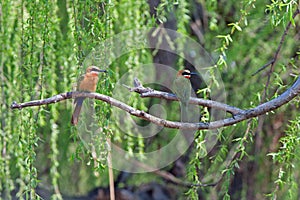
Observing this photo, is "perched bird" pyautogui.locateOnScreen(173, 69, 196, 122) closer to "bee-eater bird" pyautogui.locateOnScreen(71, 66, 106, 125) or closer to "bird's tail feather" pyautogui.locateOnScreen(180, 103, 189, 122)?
"bird's tail feather" pyautogui.locateOnScreen(180, 103, 189, 122)

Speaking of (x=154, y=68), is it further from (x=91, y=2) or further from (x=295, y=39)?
(x=91, y=2)

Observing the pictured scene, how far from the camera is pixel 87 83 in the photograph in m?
2.37

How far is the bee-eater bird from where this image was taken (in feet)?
7.60

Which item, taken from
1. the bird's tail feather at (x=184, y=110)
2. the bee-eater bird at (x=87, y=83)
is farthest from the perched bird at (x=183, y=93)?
the bee-eater bird at (x=87, y=83)

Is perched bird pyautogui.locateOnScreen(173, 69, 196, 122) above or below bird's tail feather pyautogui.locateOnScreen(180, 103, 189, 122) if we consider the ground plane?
above

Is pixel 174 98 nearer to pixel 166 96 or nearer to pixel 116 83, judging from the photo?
pixel 166 96

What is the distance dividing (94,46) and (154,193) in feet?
7.94

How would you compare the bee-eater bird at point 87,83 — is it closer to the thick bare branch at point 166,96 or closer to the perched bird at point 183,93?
the thick bare branch at point 166,96

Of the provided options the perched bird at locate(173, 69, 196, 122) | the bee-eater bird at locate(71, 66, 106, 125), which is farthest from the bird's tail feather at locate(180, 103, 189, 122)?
the bee-eater bird at locate(71, 66, 106, 125)

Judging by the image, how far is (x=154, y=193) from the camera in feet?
14.8

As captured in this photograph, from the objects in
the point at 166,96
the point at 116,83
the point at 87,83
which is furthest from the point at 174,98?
the point at 116,83

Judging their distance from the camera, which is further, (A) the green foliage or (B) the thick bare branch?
(A) the green foliage

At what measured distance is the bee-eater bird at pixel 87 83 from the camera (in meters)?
2.32

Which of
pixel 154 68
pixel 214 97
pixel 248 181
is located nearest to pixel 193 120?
pixel 214 97
